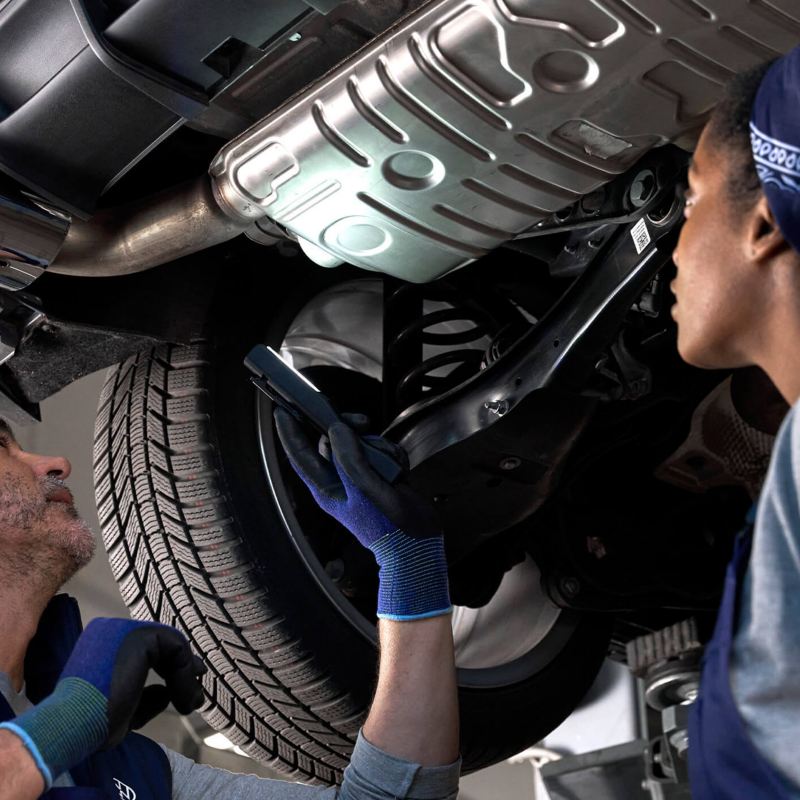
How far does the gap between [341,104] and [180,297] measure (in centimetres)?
62

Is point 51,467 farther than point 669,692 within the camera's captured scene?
No

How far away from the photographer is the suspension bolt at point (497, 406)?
71.7 inches

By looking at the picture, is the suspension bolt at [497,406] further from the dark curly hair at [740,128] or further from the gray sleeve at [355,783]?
the dark curly hair at [740,128]

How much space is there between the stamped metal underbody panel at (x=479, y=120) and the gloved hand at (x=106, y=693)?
56 cm

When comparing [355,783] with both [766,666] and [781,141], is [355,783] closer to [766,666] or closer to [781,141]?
[766,666]

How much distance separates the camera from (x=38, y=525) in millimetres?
1698

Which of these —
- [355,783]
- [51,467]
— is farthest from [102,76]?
[355,783]

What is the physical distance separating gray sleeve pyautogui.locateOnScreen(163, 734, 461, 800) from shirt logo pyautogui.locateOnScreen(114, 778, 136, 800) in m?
0.14

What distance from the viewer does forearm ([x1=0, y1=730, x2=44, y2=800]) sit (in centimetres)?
128

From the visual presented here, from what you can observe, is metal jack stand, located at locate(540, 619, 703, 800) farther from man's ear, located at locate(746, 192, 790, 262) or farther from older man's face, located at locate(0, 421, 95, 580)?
man's ear, located at locate(746, 192, 790, 262)

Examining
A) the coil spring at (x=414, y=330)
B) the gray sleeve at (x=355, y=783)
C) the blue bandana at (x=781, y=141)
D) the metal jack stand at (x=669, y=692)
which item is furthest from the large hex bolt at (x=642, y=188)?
the metal jack stand at (x=669, y=692)

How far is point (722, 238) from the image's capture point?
102 centimetres

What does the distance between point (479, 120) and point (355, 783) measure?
856mm

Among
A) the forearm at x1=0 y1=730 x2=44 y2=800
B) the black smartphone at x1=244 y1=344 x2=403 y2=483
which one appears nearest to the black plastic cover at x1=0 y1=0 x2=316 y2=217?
the black smartphone at x1=244 y1=344 x2=403 y2=483
